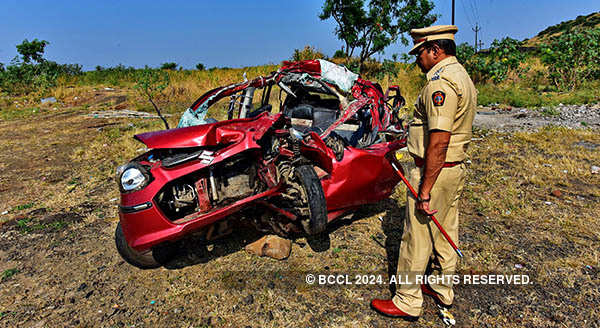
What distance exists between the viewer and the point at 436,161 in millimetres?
1946

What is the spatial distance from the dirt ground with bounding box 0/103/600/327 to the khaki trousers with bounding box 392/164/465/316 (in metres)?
0.18

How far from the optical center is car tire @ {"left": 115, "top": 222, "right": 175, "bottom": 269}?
9.36 feet

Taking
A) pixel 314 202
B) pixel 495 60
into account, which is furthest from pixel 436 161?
pixel 495 60

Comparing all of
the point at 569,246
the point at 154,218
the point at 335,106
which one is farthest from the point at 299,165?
the point at 569,246

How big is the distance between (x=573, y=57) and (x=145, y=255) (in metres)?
15.9

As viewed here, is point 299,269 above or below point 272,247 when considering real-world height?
below

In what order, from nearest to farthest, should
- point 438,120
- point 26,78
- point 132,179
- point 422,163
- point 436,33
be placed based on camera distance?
point 438,120
point 436,33
point 422,163
point 132,179
point 26,78

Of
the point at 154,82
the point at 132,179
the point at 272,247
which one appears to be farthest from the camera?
the point at 154,82

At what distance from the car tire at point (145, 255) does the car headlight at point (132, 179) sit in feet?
2.09

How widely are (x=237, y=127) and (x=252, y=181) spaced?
49 cm

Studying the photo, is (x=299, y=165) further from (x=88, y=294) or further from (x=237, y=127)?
(x=88, y=294)

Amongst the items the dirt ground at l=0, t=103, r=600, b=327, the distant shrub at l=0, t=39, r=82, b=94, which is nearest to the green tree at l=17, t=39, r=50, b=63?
the distant shrub at l=0, t=39, r=82, b=94

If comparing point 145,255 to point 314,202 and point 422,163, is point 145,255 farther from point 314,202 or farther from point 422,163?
point 422,163

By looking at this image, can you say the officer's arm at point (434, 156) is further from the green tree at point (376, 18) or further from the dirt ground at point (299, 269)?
the green tree at point (376, 18)
